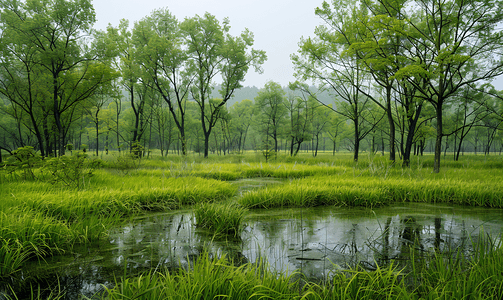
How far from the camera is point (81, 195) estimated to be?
3.80 meters

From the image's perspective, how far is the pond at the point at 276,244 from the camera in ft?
6.19

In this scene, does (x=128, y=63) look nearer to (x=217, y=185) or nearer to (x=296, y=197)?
(x=217, y=185)

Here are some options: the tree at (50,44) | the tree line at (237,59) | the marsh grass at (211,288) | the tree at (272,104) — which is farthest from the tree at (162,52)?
the marsh grass at (211,288)

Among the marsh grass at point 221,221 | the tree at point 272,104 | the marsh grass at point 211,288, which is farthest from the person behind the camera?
the tree at point 272,104

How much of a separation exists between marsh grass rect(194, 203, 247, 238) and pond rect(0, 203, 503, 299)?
126 millimetres

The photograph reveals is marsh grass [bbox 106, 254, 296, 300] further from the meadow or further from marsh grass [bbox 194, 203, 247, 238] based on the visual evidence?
marsh grass [bbox 194, 203, 247, 238]

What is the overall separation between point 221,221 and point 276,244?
0.83 meters

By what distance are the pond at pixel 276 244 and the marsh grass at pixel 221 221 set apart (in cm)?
13

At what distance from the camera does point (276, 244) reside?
2506mm

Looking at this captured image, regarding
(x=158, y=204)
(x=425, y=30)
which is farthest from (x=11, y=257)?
(x=425, y=30)

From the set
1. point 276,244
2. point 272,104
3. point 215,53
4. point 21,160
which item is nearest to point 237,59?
point 215,53

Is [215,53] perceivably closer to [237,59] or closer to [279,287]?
[237,59]

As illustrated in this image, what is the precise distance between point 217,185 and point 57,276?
13.3 feet

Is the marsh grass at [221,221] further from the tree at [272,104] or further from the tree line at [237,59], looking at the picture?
the tree at [272,104]
